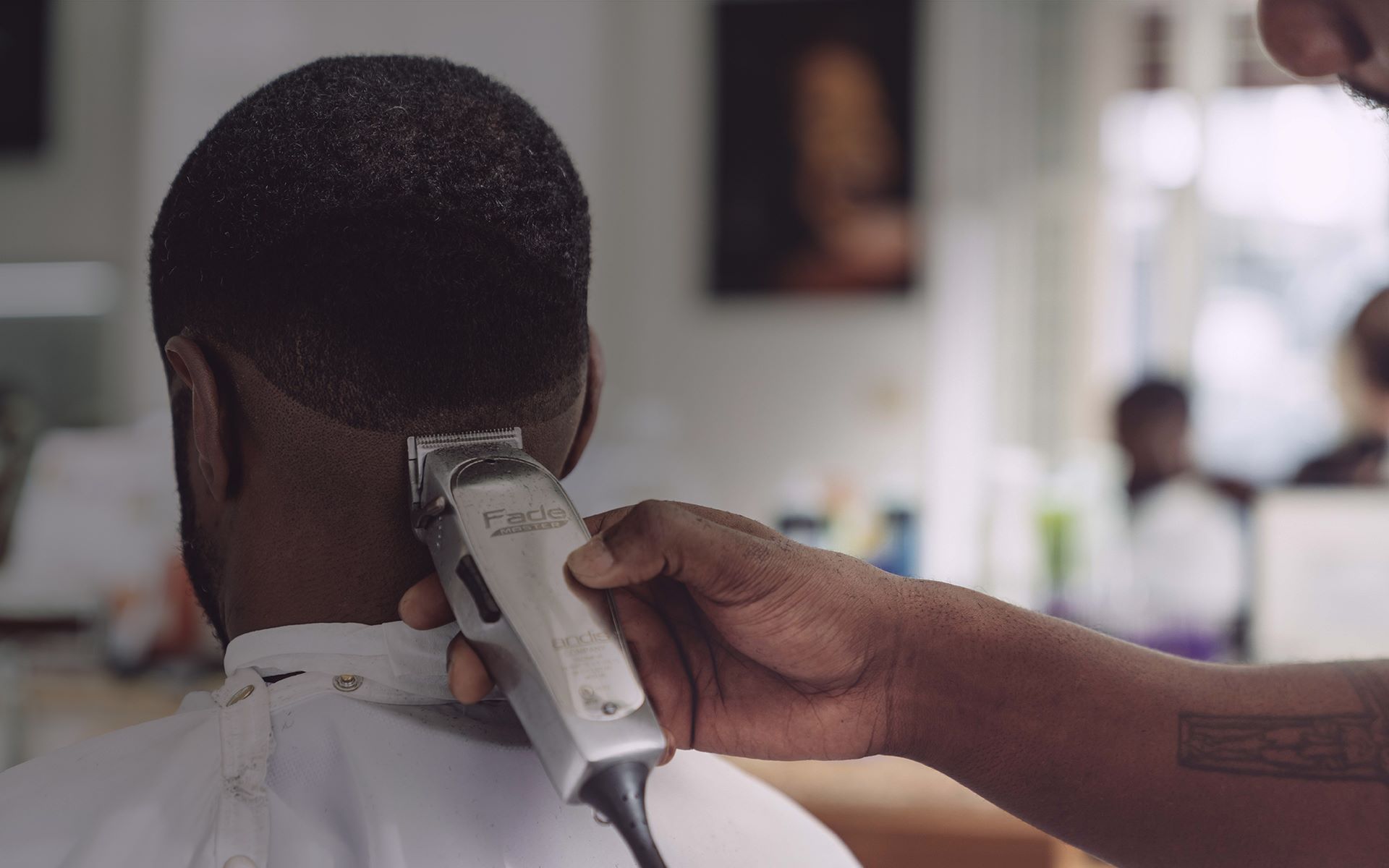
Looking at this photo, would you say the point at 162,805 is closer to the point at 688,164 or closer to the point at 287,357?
the point at 287,357

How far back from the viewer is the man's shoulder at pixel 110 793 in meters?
0.73

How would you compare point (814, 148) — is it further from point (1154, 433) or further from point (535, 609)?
point (535, 609)

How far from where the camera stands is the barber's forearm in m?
0.93

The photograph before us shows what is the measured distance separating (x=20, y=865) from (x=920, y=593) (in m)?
0.66

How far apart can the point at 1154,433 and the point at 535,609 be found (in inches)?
142

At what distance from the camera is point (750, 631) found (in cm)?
85

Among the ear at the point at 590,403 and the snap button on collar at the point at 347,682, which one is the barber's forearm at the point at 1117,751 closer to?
the ear at the point at 590,403

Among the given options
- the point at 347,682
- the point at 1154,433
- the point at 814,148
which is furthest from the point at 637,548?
the point at 814,148

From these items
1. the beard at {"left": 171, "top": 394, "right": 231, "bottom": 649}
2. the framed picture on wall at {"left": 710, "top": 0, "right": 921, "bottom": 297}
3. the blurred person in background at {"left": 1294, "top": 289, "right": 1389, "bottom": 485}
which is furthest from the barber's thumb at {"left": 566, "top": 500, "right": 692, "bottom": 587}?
the framed picture on wall at {"left": 710, "top": 0, "right": 921, "bottom": 297}

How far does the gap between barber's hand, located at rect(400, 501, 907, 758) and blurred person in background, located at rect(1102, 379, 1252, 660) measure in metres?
1.90

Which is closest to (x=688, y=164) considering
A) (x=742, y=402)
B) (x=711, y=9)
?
(x=711, y=9)

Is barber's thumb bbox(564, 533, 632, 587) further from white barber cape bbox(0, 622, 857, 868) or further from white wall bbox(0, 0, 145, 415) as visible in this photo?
white wall bbox(0, 0, 145, 415)

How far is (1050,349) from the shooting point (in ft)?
15.9

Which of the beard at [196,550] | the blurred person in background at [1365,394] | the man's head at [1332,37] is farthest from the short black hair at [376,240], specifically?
the blurred person in background at [1365,394]
